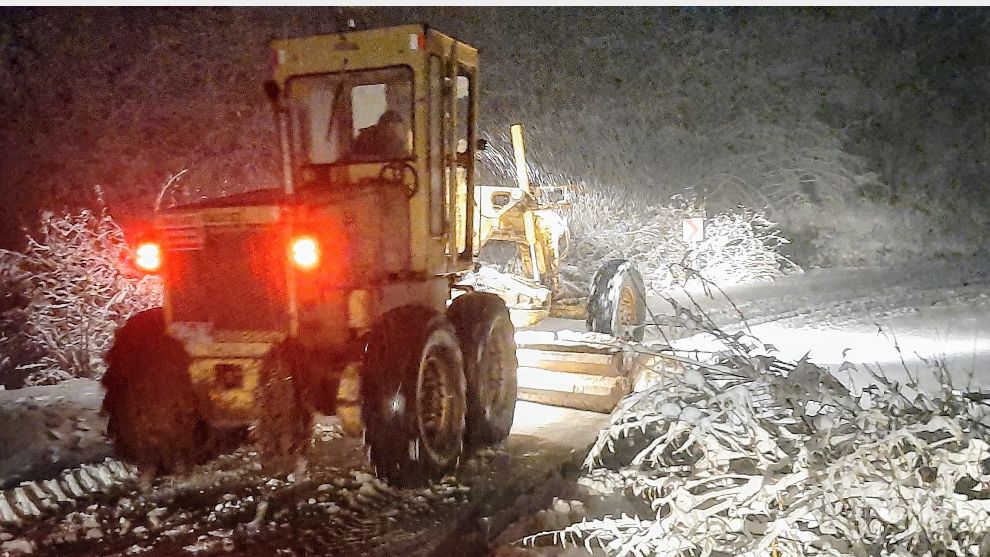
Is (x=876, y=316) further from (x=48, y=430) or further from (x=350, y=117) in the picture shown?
(x=48, y=430)

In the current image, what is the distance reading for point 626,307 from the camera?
3631 mm

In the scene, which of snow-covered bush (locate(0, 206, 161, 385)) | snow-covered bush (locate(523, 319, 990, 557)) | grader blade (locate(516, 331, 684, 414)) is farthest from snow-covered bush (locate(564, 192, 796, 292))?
snow-covered bush (locate(0, 206, 161, 385))

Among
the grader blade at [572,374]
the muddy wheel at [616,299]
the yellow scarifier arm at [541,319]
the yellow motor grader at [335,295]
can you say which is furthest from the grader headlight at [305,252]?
the muddy wheel at [616,299]

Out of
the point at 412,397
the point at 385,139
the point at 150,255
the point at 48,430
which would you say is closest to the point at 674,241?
the point at 385,139

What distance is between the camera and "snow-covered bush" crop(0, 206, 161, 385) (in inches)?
150

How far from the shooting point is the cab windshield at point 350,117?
275 cm

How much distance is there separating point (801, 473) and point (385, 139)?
1833 mm

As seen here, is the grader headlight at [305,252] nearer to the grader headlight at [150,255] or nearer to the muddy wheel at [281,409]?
the muddy wheel at [281,409]

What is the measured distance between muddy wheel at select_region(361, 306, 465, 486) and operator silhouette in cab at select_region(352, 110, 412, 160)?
2.04 ft

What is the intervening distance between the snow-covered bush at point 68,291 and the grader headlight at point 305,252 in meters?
1.70

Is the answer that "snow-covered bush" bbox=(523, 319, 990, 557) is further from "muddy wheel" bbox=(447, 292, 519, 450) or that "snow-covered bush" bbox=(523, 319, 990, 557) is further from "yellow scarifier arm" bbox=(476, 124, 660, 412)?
"yellow scarifier arm" bbox=(476, 124, 660, 412)

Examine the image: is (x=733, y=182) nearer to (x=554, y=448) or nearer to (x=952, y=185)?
(x=952, y=185)

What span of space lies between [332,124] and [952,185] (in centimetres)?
243

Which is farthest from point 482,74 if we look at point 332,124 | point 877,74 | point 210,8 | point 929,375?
point 929,375
